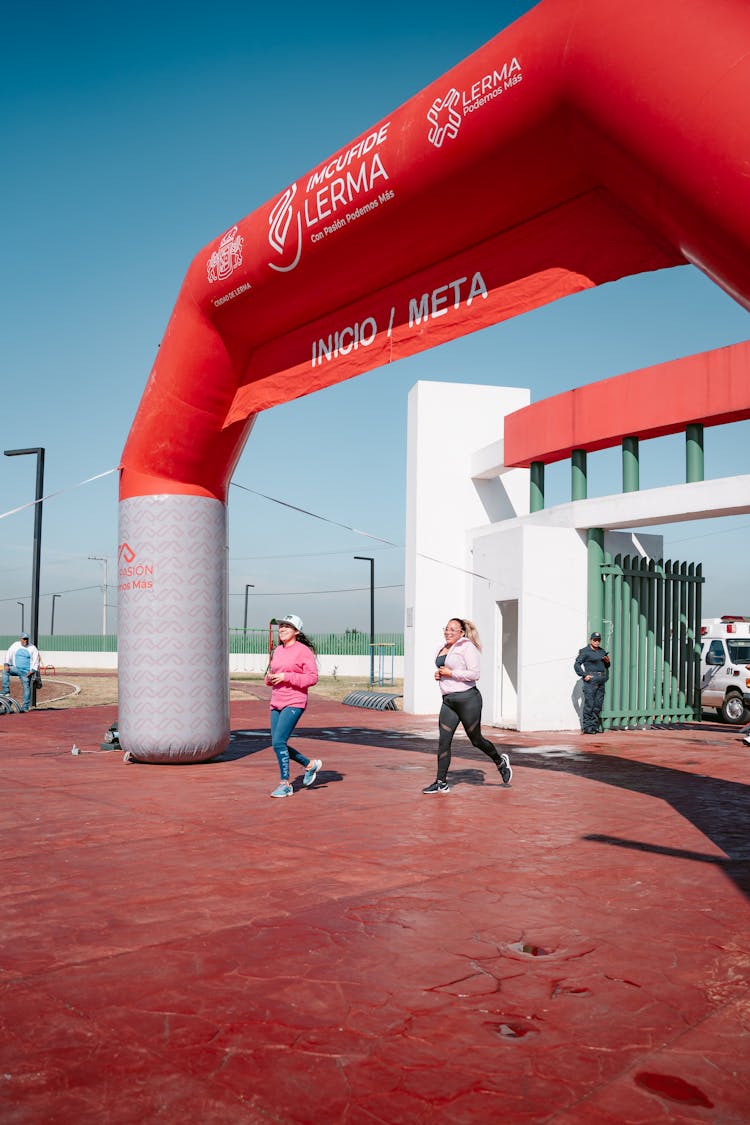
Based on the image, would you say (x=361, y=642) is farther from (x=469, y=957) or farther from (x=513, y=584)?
(x=469, y=957)

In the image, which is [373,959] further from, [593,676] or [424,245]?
[593,676]

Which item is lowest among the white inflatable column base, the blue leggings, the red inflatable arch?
the blue leggings

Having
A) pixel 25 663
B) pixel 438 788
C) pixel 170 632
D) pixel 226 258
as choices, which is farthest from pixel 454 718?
pixel 25 663

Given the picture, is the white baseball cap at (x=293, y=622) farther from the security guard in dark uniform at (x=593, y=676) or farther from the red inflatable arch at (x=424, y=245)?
the security guard in dark uniform at (x=593, y=676)

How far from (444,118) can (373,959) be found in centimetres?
529

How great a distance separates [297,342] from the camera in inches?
360

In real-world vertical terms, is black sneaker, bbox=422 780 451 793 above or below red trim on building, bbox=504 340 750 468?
below

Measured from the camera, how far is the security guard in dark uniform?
16.2m

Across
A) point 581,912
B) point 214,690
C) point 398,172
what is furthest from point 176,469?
point 581,912

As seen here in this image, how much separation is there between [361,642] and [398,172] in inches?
1860

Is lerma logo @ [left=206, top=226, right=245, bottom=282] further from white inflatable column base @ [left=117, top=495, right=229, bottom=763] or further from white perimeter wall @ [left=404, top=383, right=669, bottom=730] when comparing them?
white perimeter wall @ [left=404, top=383, right=669, bottom=730]

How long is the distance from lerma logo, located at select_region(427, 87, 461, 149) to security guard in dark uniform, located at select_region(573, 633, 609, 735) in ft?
35.8

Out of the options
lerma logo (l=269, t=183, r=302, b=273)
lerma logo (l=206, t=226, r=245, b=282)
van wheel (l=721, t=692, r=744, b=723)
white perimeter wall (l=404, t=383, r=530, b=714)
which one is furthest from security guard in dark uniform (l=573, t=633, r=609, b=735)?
lerma logo (l=269, t=183, r=302, b=273)

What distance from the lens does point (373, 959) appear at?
4.41 meters
